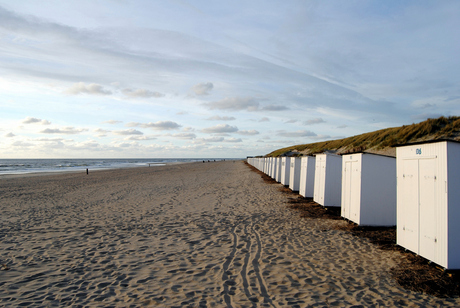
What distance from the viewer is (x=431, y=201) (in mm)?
4949

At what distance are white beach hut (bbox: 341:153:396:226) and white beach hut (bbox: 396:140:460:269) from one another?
1.48 m

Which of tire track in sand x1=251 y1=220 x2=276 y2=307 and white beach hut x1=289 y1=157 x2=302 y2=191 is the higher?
white beach hut x1=289 y1=157 x2=302 y2=191

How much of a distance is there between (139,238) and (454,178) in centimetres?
645

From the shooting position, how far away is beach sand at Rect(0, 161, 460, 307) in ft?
13.5

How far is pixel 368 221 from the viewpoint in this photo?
7.63 meters

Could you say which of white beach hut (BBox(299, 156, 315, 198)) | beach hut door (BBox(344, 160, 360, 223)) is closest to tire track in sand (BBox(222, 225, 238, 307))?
beach hut door (BBox(344, 160, 360, 223))

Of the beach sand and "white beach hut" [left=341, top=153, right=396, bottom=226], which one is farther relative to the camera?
"white beach hut" [left=341, top=153, right=396, bottom=226]

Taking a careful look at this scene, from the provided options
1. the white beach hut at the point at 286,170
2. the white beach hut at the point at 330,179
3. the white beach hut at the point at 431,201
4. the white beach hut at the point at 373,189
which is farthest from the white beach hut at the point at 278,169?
the white beach hut at the point at 431,201

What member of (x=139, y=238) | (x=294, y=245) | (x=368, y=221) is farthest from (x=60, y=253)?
(x=368, y=221)

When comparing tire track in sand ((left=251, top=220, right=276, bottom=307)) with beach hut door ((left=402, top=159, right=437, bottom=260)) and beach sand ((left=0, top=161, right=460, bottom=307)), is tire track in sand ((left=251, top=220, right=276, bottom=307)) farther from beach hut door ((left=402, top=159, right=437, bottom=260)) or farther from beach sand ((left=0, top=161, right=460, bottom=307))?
beach hut door ((left=402, top=159, right=437, bottom=260))

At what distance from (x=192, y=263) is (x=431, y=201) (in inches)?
169

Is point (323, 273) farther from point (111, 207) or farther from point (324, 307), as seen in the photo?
point (111, 207)

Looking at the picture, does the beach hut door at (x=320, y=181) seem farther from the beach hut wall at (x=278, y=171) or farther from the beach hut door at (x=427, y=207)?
the beach hut wall at (x=278, y=171)

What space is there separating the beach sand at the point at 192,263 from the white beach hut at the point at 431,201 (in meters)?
0.67
